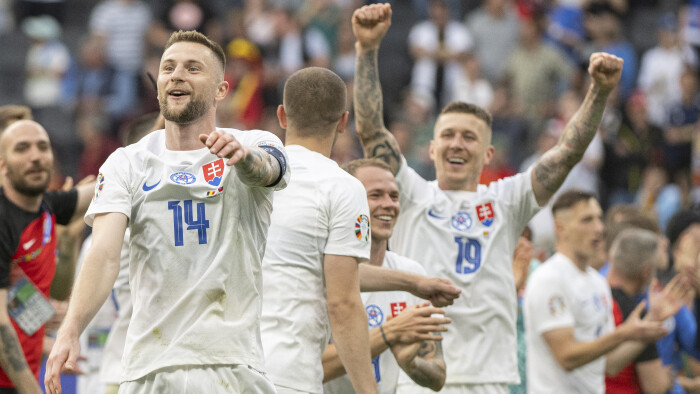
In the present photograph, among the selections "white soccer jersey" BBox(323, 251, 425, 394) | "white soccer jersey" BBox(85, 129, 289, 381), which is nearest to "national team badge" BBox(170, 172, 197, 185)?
"white soccer jersey" BBox(85, 129, 289, 381)

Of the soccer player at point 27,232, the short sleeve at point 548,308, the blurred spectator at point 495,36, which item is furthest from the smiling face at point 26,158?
the blurred spectator at point 495,36

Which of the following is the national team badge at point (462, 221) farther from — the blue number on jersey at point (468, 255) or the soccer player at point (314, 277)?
the soccer player at point (314, 277)

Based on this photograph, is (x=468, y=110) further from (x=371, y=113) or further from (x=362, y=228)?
(x=362, y=228)

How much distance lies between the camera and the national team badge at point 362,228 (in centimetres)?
537

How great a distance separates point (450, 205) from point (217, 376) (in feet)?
10.2

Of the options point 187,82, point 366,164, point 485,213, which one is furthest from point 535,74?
point 187,82

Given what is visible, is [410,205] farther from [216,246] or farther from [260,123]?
[260,123]

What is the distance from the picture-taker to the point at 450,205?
24.1ft

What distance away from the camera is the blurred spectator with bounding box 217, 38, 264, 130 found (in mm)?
17141

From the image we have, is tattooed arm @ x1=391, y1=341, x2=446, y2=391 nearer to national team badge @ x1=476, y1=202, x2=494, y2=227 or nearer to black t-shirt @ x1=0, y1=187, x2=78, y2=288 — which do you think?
national team badge @ x1=476, y1=202, x2=494, y2=227

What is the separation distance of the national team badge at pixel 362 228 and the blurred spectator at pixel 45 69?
14183 millimetres

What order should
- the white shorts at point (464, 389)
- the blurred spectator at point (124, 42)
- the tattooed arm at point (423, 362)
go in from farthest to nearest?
the blurred spectator at point (124, 42), the white shorts at point (464, 389), the tattooed arm at point (423, 362)

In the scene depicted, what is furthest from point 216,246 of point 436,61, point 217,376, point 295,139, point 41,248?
point 436,61

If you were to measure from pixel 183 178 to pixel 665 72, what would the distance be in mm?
14534
